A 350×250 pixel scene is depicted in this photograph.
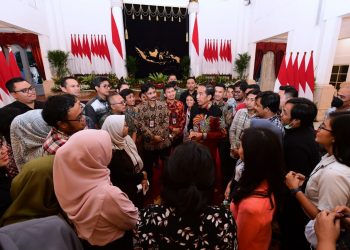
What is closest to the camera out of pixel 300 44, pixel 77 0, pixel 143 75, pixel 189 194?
pixel 189 194

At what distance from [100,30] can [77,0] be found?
1.23 m

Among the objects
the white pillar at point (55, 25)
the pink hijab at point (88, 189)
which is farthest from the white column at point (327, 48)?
the white pillar at point (55, 25)

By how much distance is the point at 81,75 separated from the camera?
25.2 feet

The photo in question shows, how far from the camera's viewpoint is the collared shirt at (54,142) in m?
1.27

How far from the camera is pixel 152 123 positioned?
8.61 feet

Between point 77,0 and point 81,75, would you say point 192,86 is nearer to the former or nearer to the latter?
point 81,75

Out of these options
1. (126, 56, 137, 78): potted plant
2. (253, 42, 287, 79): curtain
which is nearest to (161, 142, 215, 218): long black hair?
(126, 56, 137, 78): potted plant

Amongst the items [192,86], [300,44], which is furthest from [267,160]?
[300,44]

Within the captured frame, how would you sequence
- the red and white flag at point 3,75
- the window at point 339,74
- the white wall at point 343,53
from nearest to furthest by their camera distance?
the red and white flag at point 3,75, the white wall at point 343,53, the window at point 339,74

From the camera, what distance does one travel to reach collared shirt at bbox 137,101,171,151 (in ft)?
8.57

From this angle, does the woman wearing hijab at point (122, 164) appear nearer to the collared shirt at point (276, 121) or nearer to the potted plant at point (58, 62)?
the collared shirt at point (276, 121)

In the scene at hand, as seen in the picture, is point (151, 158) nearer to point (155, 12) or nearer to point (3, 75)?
point (3, 75)

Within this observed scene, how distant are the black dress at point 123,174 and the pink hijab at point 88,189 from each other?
1.28 feet

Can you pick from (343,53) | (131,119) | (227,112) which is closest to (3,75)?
(131,119)
